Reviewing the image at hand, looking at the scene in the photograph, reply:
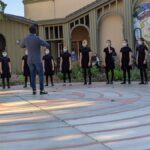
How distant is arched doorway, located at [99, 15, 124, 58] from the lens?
82.3 feet

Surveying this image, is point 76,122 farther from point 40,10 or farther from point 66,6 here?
point 40,10

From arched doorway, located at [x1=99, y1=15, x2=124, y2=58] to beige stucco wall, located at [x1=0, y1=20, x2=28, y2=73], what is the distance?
Result: 16.5 ft

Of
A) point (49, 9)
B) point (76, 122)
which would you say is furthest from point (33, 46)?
point (49, 9)

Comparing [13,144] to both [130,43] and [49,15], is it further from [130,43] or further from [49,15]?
[49,15]

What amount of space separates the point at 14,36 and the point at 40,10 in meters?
3.76

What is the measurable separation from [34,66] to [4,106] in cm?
220

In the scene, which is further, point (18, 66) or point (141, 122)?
point (18, 66)

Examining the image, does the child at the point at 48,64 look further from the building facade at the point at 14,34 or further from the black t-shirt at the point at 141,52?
the building facade at the point at 14,34

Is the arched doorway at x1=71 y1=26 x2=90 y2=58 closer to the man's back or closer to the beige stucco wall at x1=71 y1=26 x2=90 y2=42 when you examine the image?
the beige stucco wall at x1=71 y1=26 x2=90 y2=42

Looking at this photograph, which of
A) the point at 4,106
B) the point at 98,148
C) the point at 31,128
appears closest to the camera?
the point at 98,148

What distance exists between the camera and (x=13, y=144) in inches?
292

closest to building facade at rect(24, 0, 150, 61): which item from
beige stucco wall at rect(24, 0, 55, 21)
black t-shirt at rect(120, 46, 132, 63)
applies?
beige stucco wall at rect(24, 0, 55, 21)

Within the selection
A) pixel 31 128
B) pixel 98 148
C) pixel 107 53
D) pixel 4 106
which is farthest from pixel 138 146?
pixel 107 53

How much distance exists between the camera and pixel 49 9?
1210 inches
